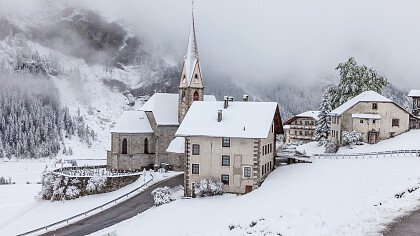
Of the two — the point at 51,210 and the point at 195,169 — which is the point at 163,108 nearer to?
the point at 51,210

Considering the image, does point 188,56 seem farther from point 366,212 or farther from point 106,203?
point 366,212

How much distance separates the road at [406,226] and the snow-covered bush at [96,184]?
4115 cm

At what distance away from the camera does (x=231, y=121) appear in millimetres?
50094

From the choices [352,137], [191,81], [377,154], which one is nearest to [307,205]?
[377,154]

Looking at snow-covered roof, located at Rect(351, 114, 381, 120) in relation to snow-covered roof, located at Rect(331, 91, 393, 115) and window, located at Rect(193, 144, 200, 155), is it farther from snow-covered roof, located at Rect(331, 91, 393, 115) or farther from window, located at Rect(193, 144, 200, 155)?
window, located at Rect(193, 144, 200, 155)

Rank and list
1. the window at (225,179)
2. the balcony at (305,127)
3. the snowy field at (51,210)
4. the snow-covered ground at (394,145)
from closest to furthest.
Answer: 1. the window at (225,179)
2. the snowy field at (51,210)
3. the snow-covered ground at (394,145)
4. the balcony at (305,127)

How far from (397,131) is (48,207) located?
47.3 meters

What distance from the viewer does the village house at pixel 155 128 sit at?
6700cm

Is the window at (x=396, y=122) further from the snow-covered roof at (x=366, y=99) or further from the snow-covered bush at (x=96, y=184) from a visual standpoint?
the snow-covered bush at (x=96, y=184)

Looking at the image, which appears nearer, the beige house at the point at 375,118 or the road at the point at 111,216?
the road at the point at 111,216

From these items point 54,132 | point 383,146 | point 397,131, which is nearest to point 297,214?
point 383,146

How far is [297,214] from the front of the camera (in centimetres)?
3147

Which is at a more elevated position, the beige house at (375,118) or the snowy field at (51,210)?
the beige house at (375,118)

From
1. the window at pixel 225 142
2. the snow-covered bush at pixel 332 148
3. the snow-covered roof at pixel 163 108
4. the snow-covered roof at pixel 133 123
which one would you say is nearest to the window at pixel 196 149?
the window at pixel 225 142
